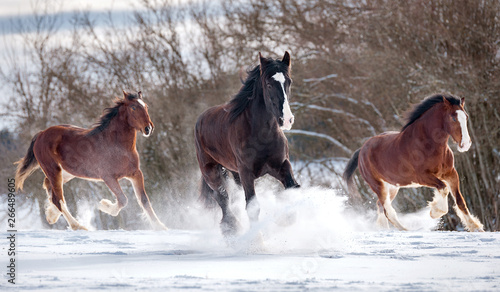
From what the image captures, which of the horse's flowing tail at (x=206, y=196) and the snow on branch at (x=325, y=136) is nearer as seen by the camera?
the horse's flowing tail at (x=206, y=196)

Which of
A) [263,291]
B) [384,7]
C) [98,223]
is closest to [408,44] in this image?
[384,7]

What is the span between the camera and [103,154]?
9.34 meters

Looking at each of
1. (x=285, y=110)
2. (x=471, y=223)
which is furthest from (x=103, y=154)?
(x=471, y=223)

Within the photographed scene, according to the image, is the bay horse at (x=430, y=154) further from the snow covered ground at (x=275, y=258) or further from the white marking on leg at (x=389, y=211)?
the snow covered ground at (x=275, y=258)

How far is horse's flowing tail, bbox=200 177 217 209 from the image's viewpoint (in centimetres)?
839

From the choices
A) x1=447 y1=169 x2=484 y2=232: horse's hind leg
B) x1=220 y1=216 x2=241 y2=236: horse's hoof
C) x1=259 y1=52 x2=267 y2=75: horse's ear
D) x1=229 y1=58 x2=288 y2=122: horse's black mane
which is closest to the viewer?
x1=259 y1=52 x2=267 y2=75: horse's ear

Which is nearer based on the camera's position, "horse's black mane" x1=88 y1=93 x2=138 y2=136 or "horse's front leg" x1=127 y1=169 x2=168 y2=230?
"horse's front leg" x1=127 y1=169 x2=168 y2=230

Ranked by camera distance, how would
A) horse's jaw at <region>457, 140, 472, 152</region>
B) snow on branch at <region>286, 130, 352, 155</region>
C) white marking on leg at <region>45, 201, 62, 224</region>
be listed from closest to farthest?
horse's jaw at <region>457, 140, 472, 152</region> < white marking on leg at <region>45, 201, 62, 224</region> < snow on branch at <region>286, 130, 352, 155</region>

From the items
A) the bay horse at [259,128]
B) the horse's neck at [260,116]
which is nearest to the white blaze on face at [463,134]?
the bay horse at [259,128]

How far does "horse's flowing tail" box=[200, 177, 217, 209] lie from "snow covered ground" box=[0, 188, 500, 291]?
244 millimetres

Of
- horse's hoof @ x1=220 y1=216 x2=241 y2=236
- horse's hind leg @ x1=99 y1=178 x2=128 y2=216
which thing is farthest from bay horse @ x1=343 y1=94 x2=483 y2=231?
horse's hind leg @ x1=99 y1=178 x2=128 y2=216

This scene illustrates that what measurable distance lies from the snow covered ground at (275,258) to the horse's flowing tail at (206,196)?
244 millimetres

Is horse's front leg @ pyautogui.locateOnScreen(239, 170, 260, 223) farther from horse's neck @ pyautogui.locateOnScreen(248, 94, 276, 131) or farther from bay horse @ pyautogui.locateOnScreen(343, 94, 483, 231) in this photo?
bay horse @ pyautogui.locateOnScreen(343, 94, 483, 231)

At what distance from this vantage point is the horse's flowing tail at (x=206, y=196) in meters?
8.39
